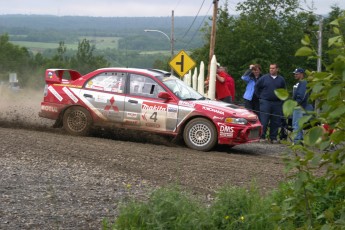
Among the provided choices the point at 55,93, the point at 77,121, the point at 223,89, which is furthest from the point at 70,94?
the point at 223,89

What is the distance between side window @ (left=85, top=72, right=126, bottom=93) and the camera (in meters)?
16.6

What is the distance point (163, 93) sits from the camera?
16094 millimetres

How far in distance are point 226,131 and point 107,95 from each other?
8.86 feet

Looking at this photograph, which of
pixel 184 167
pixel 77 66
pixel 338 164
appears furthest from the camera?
pixel 77 66

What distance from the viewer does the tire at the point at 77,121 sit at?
1664 cm

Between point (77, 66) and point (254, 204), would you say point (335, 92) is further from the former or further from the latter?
point (77, 66)

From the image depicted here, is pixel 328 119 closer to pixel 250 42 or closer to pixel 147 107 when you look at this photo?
pixel 147 107

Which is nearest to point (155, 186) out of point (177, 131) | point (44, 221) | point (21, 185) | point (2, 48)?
point (21, 185)

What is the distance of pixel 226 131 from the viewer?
1566cm

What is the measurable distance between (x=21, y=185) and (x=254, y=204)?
3348 millimetres

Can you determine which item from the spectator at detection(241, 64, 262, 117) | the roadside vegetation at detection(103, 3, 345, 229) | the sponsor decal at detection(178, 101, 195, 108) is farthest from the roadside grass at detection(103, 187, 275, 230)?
the spectator at detection(241, 64, 262, 117)

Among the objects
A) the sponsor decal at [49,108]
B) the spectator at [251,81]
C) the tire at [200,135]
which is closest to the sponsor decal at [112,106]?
the sponsor decal at [49,108]

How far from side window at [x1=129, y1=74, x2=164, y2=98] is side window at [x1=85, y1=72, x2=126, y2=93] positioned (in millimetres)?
213

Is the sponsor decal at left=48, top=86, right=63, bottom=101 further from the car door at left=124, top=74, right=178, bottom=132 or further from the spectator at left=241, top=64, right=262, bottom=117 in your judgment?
the spectator at left=241, top=64, right=262, bottom=117
